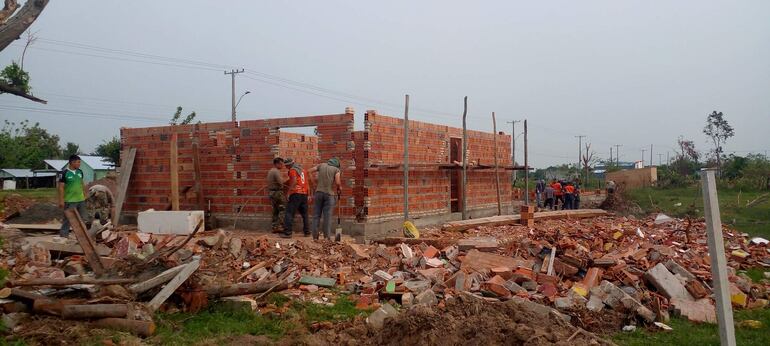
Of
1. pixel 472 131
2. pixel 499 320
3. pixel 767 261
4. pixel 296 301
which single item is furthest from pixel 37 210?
pixel 767 261

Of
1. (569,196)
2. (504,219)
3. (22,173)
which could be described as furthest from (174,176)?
(22,173)

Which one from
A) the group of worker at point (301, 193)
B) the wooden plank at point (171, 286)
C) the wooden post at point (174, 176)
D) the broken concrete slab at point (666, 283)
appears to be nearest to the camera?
the wooden plank at point (171, 286)

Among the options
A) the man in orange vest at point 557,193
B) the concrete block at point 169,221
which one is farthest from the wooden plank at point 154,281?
the man in orange vest at point 557,193

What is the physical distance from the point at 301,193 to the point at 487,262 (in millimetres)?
4003

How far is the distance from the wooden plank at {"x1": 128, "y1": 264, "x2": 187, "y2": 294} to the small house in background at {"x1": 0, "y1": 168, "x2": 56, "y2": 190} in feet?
152

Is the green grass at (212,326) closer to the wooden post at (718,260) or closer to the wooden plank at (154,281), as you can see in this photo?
the wooden plank at (154,281)

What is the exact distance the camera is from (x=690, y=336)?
6.11m

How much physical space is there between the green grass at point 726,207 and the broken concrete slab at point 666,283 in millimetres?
10233

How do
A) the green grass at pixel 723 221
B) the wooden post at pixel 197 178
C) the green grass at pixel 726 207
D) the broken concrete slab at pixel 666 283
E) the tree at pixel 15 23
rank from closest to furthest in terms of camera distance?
the tree at pixel 15 23 < the green grass at pixel 723 221 < the broken concrete slab at pixel 666 283 < the wooden post at pixel 197 178 < the green grass at pixel 726 207

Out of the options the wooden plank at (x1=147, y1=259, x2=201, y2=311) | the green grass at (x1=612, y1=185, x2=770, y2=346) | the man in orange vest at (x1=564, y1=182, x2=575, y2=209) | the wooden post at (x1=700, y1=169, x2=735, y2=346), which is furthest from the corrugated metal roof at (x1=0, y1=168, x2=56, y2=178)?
the wooden post at (x1=700, y1=169, x2=735, y2=346)

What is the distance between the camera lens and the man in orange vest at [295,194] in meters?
10.8

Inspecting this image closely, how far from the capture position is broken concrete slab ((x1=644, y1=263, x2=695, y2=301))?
7492 mm

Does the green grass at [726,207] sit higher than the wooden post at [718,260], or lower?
lower

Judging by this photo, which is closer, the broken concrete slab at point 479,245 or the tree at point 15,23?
the tree at point 15,23
